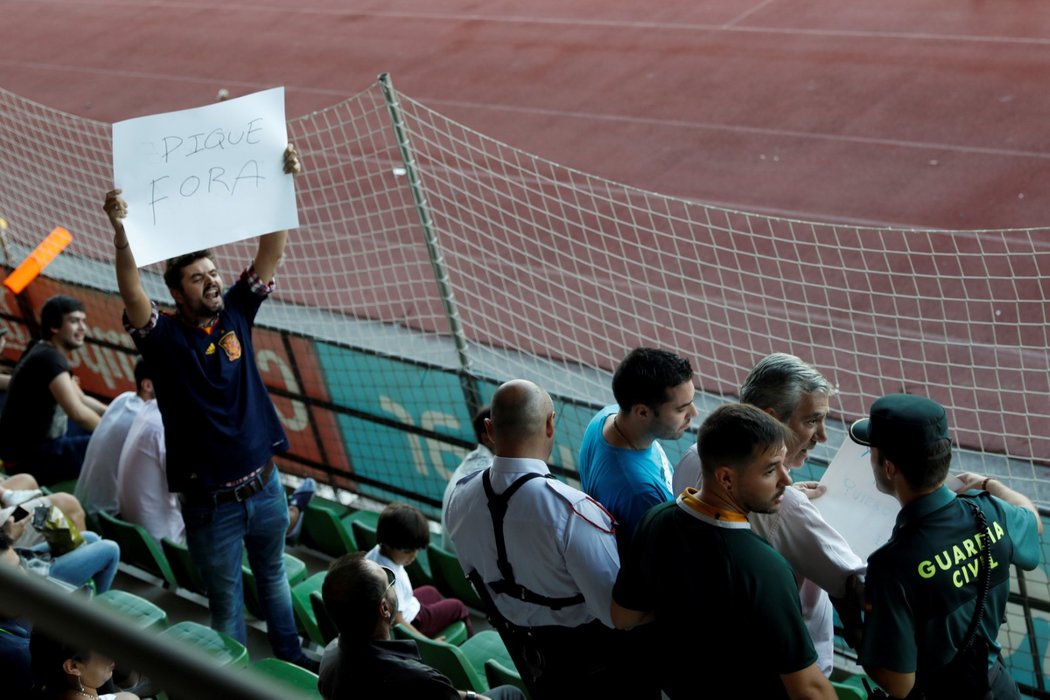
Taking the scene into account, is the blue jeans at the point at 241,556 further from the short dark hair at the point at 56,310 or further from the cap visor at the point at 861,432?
the cap visor at the point at 861,432

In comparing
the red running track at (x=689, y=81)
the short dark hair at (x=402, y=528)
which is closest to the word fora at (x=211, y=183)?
the short dark hair at (x=402, y=528)

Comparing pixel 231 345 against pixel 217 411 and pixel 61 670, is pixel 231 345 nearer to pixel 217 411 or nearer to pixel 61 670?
pixel 217 411

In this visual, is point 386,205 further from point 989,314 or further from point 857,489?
point 857,489

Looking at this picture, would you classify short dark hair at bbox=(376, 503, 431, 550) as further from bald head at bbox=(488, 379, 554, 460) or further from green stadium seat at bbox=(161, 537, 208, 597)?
green stadium seat at bbox=(161, 537, 208, 597)

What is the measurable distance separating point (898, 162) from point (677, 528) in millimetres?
8956

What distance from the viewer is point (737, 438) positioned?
248 cm

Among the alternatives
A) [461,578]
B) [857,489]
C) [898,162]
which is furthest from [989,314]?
[857,489]

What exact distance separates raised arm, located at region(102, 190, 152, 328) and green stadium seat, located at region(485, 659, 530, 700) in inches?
64.4

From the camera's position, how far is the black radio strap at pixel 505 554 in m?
2.96

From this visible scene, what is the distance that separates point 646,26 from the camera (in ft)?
51.4

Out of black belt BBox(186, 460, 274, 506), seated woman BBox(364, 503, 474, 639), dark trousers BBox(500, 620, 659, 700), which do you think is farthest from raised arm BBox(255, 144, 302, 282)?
dark trousers BBox(500, 620, 659, 700)

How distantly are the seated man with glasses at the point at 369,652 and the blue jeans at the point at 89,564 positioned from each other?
83.2 inches

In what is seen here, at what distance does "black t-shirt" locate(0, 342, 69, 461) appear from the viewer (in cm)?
584

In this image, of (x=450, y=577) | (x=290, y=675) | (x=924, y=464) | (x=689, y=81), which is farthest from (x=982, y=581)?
(x=689, y=81)
